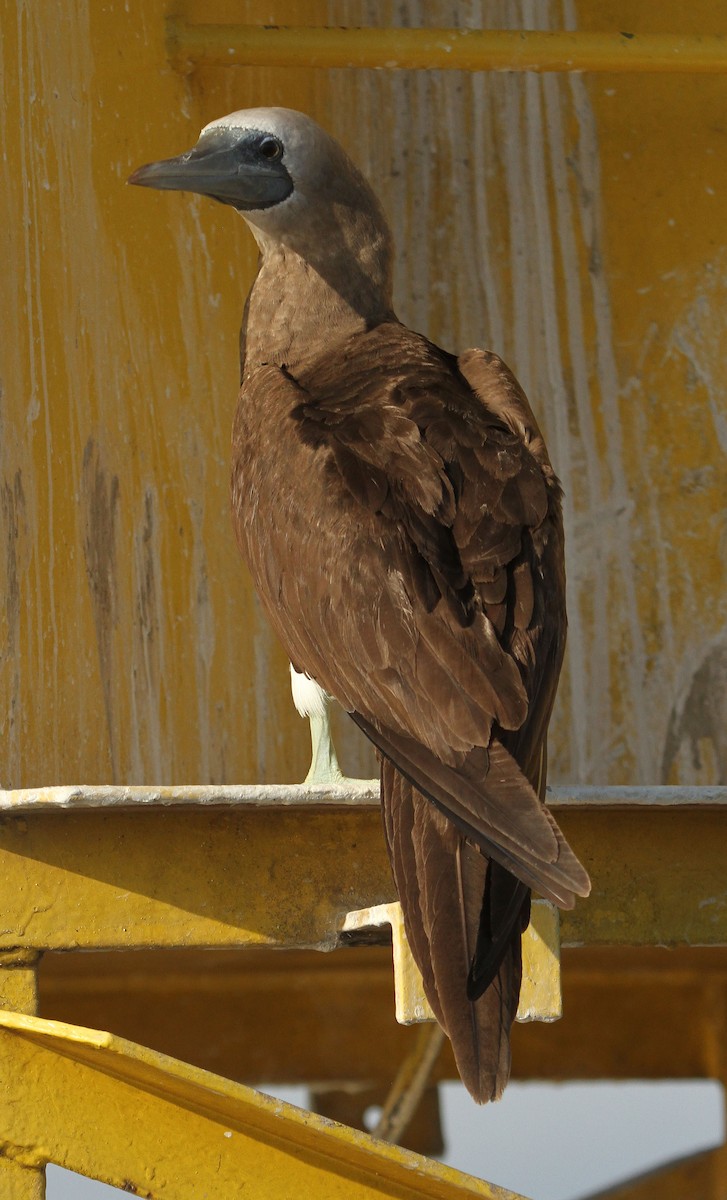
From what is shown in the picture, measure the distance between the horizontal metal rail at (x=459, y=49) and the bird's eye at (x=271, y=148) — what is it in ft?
1.98

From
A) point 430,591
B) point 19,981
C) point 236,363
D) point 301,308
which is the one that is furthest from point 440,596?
point 236,363

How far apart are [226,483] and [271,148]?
0.94 meters

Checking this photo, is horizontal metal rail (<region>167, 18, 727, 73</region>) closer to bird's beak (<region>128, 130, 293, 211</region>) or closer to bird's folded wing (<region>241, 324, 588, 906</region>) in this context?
bird's beak (<region>128, 130, 293, 211</region>)

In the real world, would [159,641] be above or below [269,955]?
above

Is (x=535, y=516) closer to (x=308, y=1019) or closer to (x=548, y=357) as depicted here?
(x=548, y=357)

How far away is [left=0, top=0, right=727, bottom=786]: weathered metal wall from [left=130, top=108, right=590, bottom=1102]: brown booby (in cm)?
44

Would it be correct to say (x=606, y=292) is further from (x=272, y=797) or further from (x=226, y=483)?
(x=272, y=797)

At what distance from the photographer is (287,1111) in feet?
6.50

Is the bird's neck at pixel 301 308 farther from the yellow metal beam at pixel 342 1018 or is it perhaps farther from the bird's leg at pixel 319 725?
the yellow metal beam at pixel 342 1018

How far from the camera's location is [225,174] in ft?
9.67

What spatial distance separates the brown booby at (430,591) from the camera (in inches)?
78.5

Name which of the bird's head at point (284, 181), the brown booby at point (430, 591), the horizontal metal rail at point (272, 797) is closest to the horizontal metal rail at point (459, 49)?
the bird's head at point (284, 181)

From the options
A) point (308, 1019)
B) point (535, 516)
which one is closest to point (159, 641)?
point (535, 516)

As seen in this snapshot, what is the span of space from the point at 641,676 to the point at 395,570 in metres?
2.08
